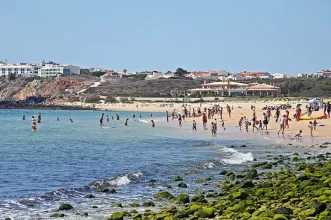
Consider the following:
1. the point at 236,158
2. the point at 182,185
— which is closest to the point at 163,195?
the point at 182,185

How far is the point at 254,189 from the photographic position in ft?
46.4

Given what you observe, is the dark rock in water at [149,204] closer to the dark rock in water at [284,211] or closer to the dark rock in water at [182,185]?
the dark rock in water at [182,185]

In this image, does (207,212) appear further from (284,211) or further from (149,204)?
(149,204)

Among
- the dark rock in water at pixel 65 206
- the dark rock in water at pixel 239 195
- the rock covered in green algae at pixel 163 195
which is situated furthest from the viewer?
the rock covered in green algae at pixel 163 195

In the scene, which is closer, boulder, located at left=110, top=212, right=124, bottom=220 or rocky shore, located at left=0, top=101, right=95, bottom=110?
boulder, located at left=110, top=212, right=124, bottom=220

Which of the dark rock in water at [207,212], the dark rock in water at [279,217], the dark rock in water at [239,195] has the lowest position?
the dark rock in water at [207,212]

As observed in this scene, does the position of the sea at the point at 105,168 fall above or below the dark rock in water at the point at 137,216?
below

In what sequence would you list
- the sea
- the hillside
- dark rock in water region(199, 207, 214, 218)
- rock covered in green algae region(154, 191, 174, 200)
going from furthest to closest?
the hillside < the sea < rock covered in green algae region(154, 191, 174, 200) < dark rock in water region(199, 207, 214, 218)

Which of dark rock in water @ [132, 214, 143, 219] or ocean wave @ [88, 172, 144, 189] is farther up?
dark rock in water @ [132, 214, 143, 219]

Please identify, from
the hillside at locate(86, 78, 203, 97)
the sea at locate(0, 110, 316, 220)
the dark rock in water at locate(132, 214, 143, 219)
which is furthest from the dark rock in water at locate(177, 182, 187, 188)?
the hillside at locate(86, 78, 203, 97)

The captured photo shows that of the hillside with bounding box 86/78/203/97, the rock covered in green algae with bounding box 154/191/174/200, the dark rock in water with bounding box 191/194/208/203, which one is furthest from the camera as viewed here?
the hillside with bounding box 86/78/203/97

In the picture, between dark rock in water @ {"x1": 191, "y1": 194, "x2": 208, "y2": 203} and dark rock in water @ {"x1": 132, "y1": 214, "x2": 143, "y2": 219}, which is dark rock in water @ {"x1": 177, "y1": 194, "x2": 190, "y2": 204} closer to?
dark rock in water @ {"x1": 191, "y1": 194, "x2": 208, "y2": 203}

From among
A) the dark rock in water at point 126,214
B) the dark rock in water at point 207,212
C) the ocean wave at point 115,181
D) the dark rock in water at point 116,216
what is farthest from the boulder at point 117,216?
the ocean wave at point 115,181

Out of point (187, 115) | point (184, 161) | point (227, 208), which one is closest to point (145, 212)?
point (227, 208)
